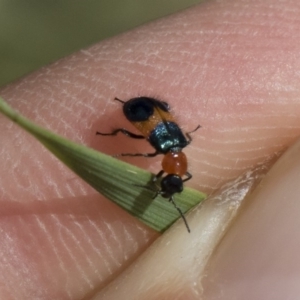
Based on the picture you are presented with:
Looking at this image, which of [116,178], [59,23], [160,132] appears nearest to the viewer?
[116,178]

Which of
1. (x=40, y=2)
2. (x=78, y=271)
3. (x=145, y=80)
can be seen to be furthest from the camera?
(x=40, y=2)

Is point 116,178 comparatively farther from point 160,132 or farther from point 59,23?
point 59,23

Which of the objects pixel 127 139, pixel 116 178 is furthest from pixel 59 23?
pixel 116 178

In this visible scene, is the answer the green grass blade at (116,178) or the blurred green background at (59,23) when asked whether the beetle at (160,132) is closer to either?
the green grass blade at (116,178)

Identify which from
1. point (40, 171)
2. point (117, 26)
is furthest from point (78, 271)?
point (117, 26)

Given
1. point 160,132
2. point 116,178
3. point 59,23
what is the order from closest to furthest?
1. point 116,178
2. point 160,132
3. point 59,23

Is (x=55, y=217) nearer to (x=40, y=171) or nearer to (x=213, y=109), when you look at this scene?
(x=40, y=171)
